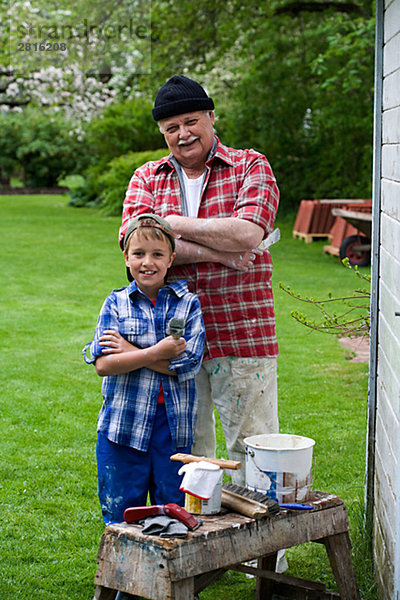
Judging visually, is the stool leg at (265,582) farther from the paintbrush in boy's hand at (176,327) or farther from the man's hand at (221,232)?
the man's hand at (221,232)

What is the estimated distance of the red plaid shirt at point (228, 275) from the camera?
3309mm

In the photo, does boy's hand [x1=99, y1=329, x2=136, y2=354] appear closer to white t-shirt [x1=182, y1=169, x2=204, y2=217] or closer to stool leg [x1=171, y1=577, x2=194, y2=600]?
white t-shirt [x1=182, y1=169, x2=204, y2=217]

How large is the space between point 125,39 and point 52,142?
13569mm

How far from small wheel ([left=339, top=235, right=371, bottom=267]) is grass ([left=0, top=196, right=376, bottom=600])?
29cm

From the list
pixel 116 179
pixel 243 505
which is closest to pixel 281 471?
pixel 243 505

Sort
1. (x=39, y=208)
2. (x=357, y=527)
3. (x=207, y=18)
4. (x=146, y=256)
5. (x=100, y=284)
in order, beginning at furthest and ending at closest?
(x=39, y=208) < (x=207, y=18) < (x=100, y=284) < (x=357, y=527) < (x=146, y=256)

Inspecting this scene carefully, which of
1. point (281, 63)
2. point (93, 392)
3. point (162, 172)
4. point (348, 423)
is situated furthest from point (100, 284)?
point (281, 63)

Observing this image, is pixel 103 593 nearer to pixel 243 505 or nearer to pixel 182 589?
pixel 182 589

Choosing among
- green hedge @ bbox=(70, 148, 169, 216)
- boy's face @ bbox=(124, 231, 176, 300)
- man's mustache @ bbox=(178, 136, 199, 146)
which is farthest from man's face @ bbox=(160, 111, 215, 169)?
green hedge @ bbox=(70, 148, 169, 216)

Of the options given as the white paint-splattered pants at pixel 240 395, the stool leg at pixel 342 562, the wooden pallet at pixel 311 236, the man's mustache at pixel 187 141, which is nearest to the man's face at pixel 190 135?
the man's mustache at pixel 187 141

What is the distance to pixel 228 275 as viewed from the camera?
331cm

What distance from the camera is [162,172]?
3424 millimetres

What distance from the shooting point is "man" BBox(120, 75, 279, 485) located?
10.5 feet

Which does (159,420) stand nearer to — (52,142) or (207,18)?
(207,18)
